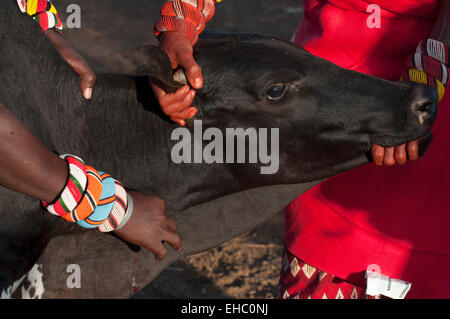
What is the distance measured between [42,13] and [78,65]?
24cm

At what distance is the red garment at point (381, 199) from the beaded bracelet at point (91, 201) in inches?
35.4

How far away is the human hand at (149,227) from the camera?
1.91 metres

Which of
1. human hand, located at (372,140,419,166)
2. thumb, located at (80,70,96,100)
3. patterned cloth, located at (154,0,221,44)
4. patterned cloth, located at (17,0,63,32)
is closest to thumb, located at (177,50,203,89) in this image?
patterned cloth, located at (154,0,221,44)

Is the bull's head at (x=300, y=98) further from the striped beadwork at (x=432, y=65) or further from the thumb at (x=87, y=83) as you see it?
the thumb at (x=87, y=83)

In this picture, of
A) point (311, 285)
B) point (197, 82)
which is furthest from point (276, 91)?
point (311, 285)

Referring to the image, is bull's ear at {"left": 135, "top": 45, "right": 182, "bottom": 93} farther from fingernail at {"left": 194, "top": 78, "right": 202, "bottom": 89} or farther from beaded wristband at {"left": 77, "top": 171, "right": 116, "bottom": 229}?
beaded wristband at {"left": 77, "top": 171, "right": 116, "bottom": 229}

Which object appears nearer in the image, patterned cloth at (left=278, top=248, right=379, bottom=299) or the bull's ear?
the bull's ear

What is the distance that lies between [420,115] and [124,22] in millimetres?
6875

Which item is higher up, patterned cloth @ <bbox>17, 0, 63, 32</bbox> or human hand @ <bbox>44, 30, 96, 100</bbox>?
patterned cloth @ <bbox>17, 0, 63, 32</bbox>

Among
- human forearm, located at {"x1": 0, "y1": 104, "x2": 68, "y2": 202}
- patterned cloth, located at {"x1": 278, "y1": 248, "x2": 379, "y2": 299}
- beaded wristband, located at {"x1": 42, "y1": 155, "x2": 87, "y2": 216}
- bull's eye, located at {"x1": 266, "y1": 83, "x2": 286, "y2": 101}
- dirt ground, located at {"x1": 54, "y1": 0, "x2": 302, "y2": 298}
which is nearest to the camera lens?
human forearm, located at {"x1": 0, "y1": 104, "x2": 68, "y2": 202}

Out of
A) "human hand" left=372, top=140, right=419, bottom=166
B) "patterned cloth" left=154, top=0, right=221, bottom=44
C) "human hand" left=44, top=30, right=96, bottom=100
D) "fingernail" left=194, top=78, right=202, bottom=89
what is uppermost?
"patterned cloth" left=154, top=0, right=221, bottom=44

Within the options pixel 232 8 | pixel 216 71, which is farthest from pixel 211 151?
pixel 232 8

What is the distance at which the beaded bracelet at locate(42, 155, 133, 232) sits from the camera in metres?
1.73

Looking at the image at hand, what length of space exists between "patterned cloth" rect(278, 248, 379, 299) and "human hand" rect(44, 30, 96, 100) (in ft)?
3.64
